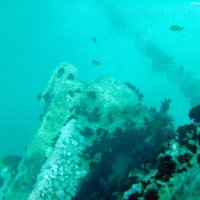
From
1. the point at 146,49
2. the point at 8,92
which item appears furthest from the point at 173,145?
the point at 8,92

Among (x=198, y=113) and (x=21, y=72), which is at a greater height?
(x=21, y=72)

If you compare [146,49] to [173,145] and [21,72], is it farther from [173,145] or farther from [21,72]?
[21,72]

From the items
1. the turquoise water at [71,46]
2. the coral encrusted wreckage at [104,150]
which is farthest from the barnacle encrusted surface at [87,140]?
the turquoise water at [71,46]

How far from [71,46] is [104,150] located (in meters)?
158

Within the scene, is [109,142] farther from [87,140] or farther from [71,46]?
[71,46]

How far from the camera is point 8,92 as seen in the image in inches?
4811

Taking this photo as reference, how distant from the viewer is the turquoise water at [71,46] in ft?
178

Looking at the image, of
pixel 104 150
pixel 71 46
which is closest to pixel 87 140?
pixel 104 150

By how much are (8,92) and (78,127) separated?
118 meters

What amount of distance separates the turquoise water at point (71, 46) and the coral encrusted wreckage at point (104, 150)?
869 inches

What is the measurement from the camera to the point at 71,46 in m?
163

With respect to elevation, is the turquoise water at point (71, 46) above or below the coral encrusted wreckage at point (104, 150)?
above

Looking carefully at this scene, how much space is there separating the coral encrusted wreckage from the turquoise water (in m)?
22.1

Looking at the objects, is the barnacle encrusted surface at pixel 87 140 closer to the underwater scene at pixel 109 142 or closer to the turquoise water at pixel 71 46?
the underwater scene at pixel 109 142
